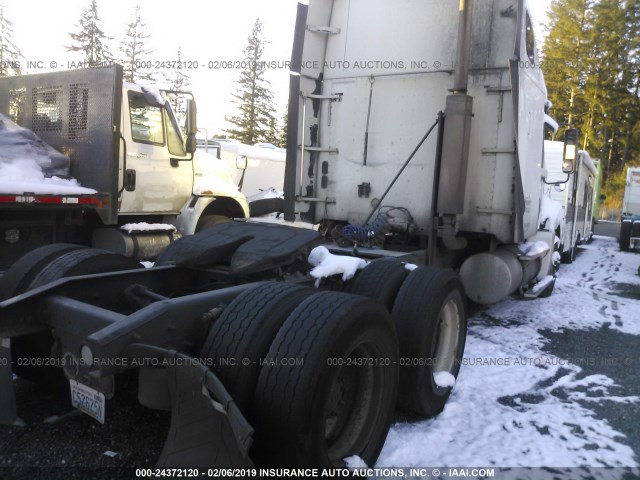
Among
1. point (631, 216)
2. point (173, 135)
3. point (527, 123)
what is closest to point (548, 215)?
point (527, 123)

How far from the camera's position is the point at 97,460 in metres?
2.76

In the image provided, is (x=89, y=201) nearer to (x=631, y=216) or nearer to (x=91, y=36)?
(x=631, y=216)

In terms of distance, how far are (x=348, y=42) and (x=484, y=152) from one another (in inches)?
78.1

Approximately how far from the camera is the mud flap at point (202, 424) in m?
1.92

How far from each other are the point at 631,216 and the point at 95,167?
635 inches

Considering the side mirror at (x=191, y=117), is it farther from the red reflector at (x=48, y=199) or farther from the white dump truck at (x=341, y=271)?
the red reflector at (x=48, y=199)

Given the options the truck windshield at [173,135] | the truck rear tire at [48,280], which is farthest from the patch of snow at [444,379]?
the truck windshield at [173,135]

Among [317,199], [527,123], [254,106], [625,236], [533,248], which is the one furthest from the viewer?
[254,106]

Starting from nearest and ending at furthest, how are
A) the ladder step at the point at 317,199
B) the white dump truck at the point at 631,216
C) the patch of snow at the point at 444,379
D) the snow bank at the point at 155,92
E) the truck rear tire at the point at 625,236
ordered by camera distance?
the patch of snow at the point at 444,379 < the ladder step at the point at 317,199 < the snow bank at the point at 155,92 < the white dump truck at the point at 631,216 < the truck rear tire at the point at 625,236

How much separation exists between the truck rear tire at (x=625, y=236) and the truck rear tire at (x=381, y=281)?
1481 cm

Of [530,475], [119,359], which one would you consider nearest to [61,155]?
[119,359]

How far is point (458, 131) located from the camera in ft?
16.3

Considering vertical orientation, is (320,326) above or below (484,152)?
below

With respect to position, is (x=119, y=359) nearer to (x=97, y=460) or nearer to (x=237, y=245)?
(x=97, y=460)
